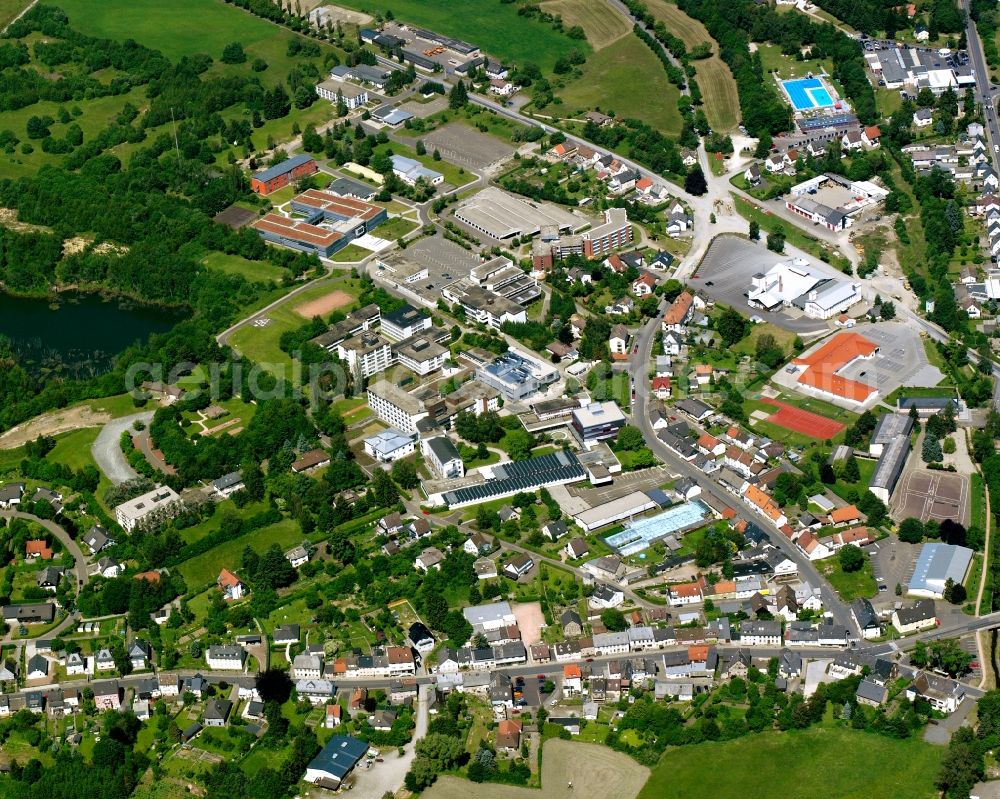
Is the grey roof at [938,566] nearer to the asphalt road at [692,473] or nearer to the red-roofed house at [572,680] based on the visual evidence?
the asphalt road at [692,473]

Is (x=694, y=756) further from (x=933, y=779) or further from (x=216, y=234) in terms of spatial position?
(x=216, y=234)

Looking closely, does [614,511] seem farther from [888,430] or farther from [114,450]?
[114,450]

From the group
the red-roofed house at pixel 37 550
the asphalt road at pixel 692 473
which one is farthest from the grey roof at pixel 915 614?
the red-roofed house at pixel 37 550

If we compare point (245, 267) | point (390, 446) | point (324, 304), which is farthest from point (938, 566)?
point (245, 267)

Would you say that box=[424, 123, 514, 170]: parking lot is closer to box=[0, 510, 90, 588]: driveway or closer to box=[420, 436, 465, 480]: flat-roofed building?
box=[420, 436, 465, 480]: flat-roofed building

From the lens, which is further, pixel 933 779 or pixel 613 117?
pixel 613 117

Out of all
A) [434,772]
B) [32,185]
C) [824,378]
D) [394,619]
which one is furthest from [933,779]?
[32,185]

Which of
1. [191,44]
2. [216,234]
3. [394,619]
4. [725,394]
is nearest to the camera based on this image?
[394,619]
